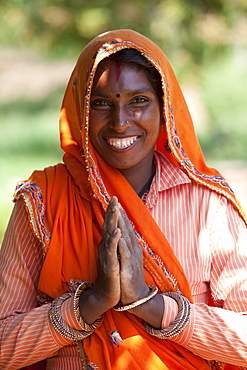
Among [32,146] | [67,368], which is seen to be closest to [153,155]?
[67,368]

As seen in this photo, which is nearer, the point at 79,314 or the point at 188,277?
the point at 79,314

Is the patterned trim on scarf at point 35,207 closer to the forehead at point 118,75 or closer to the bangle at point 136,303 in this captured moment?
the bangle at point 136,303

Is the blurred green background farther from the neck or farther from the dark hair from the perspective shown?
the dark hair

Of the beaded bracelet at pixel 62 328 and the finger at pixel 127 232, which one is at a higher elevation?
the finger at pixel 127 232

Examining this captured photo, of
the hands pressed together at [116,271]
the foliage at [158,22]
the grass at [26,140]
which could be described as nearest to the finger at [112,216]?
the hands pressed together at [116,271]

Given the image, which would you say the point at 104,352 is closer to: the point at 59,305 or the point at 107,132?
the point at 59,305

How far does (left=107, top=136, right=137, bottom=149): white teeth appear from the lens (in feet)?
8.57

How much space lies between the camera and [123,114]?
2594 mm

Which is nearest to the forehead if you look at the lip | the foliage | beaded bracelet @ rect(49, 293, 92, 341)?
the lip

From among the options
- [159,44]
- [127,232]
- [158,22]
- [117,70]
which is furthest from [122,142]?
[159,44]

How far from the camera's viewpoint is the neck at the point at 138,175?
9.28 feet

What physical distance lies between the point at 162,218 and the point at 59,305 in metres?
0.60

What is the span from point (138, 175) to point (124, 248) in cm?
→ 56

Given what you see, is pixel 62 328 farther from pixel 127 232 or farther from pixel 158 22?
pixel 158 22
